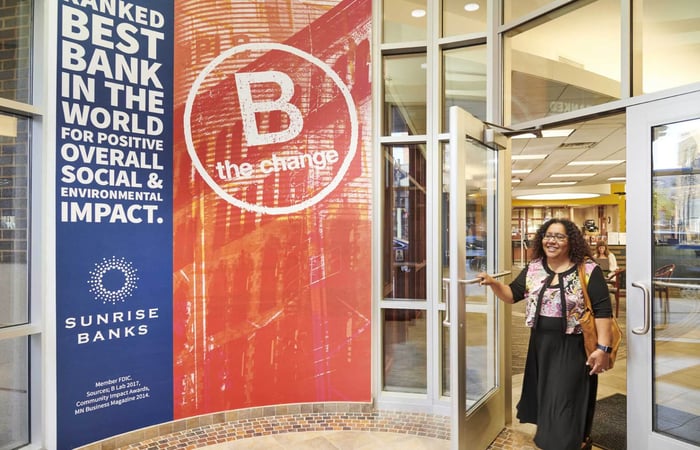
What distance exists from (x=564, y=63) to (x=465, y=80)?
0.73 meters

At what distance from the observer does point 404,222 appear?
11.9 ft

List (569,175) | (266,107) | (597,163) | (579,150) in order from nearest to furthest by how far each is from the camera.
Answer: (266,107) → (579,150) → (597,163) → (569,175)

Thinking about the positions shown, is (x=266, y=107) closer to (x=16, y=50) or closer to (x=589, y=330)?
(x=16, y=50)

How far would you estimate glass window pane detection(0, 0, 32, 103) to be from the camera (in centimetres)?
271

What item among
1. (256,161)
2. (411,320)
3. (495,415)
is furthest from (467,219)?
(256,161)

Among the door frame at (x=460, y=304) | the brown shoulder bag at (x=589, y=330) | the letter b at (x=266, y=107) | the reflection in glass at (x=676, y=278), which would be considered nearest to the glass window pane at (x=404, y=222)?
the door frame at (x=460, y=304)

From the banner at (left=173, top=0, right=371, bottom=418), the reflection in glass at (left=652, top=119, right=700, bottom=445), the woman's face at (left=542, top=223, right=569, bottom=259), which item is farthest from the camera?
the banner at (left=173, top=0, right=371, bottom=418)

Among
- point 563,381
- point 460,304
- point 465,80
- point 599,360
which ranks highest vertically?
point 465,80

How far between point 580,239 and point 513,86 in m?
1.30

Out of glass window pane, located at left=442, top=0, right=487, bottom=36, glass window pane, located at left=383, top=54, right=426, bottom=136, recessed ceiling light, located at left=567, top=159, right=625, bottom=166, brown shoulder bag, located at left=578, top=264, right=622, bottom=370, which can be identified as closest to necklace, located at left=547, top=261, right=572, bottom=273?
brown shoulder bag, located at left=578, top=264, right=622, bottom=370

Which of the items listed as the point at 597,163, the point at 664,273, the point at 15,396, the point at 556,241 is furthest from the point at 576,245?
the point at 597,163

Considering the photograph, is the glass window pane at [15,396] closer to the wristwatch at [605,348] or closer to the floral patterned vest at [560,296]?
the floral patterned vest at [560,296]

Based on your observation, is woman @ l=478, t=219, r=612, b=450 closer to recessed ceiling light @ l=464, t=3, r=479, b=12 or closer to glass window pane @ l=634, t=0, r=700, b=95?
glass window pane @ l=634, t=0, r=700, b=95

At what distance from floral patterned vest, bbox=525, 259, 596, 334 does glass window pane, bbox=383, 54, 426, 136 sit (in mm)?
1508
